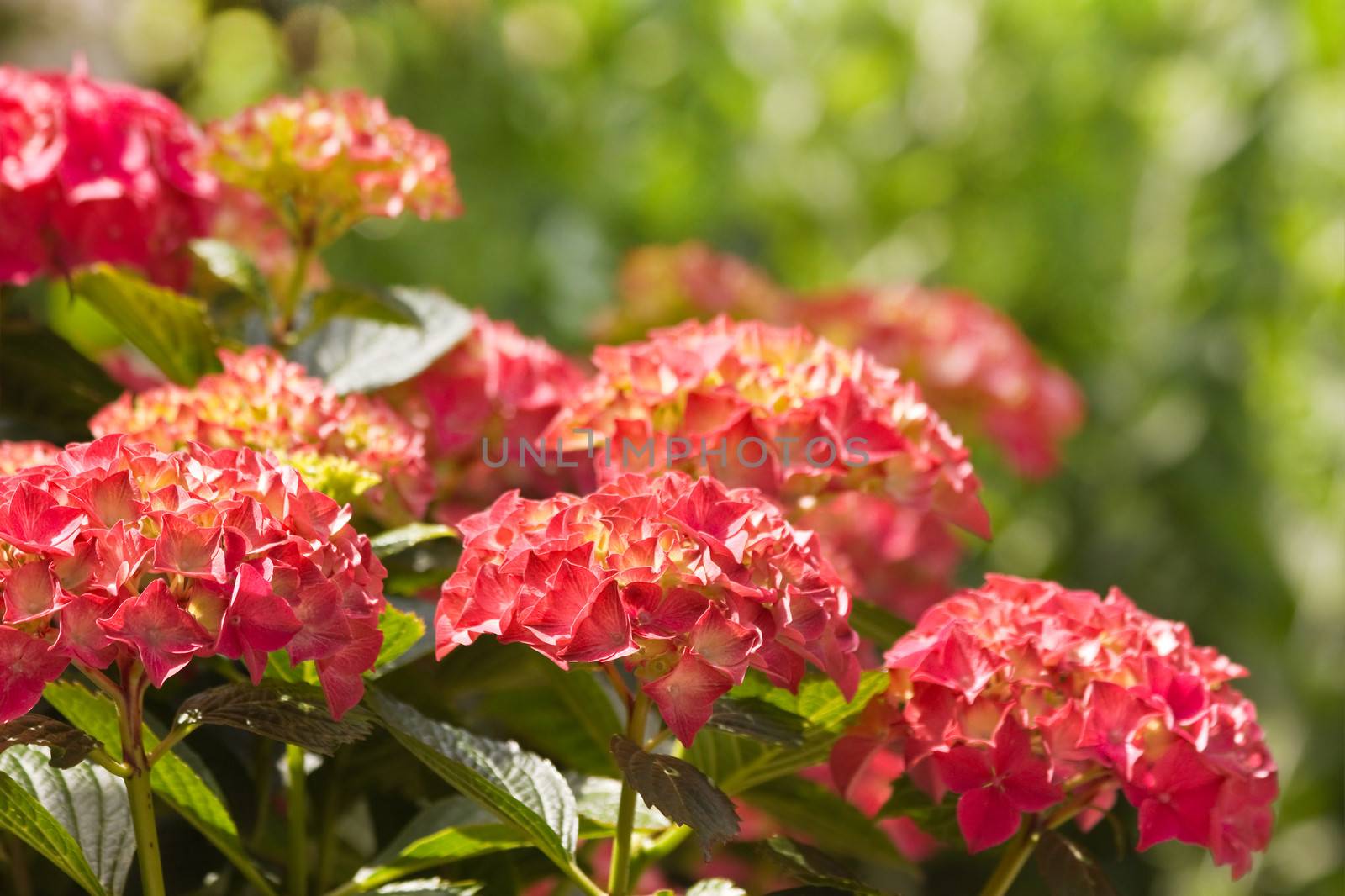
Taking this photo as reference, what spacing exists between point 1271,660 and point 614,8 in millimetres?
1382

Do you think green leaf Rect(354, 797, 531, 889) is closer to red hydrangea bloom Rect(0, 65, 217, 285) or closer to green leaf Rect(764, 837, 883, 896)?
green leaf Rect(764, 837, 883, 896)

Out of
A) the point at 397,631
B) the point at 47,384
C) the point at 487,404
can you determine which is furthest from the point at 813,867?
the point at 47,384

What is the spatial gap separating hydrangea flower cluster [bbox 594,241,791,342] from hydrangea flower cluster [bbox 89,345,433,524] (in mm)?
611

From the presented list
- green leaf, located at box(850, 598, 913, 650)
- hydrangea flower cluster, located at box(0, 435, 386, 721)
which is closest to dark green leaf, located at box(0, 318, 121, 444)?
hydrangea flower cluster, located at box(0, 435, 386, 721)

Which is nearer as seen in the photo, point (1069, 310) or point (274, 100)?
point (274, 100)

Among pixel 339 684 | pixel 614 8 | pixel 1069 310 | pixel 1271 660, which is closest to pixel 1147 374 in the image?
pixel 1069 310

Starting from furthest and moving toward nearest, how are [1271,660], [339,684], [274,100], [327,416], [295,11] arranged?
[295,11]
[1271,660]
[274,100]
[327,416]
[339,684]

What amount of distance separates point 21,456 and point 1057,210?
6.47ft

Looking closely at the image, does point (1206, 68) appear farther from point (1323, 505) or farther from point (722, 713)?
point (722, 713)

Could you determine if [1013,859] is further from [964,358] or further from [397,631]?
[964,358]

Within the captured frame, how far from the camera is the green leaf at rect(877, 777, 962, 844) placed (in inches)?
22.7

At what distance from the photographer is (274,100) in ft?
2.31

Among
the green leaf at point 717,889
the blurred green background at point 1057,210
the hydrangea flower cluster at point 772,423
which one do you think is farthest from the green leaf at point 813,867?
the blurred green background at point 1057,210

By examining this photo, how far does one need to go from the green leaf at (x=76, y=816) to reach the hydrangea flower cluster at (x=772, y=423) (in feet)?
0.71
